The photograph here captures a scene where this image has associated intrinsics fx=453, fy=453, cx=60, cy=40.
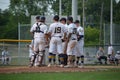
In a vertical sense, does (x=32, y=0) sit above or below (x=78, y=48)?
above

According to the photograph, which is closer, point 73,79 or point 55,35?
point 73,79

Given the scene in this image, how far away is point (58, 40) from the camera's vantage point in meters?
16.7

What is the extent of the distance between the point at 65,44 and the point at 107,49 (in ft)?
54.1

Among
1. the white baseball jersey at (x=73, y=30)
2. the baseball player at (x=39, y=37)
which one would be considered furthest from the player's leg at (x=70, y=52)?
the baseball player at (x=39, y=37)

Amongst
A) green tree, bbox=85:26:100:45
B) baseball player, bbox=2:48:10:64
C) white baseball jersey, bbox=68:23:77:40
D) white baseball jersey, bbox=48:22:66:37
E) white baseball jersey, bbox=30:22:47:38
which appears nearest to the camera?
white baseball jersey, bbox=48:22:66:37

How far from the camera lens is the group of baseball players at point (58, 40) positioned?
16.7 meters

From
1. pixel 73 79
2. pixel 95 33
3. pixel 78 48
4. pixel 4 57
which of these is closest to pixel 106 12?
pixel 95 33

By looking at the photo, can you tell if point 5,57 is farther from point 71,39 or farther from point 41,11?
point 41,11

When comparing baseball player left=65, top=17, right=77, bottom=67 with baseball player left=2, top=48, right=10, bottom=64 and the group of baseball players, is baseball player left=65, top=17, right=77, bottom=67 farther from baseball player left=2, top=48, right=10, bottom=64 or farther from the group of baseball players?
baseball player left=2, top=48, right=10, bottom=64

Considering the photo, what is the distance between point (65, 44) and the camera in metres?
17.2

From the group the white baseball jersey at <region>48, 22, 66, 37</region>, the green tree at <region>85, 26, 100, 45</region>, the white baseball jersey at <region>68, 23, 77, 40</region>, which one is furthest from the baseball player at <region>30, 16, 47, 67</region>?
the green tree at <region>85, 26, 100, 45</region>

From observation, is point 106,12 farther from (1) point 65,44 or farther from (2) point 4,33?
(1) point 65,44

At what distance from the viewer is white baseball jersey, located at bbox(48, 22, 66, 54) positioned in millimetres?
16609

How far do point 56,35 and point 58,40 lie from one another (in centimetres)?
21
